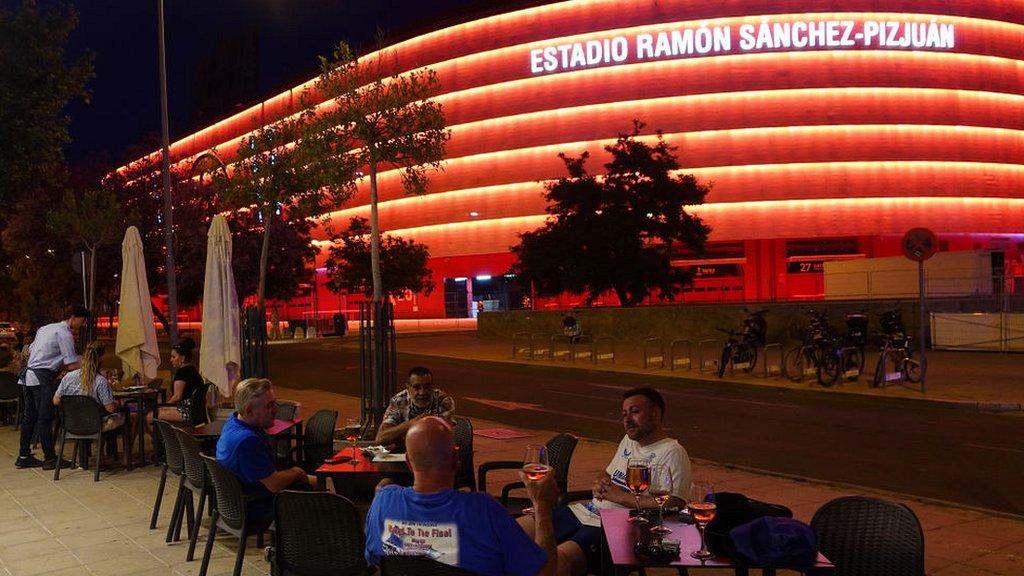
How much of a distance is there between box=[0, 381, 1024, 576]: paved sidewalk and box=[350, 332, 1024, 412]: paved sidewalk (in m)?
7.63

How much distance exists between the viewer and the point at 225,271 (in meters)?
9.71

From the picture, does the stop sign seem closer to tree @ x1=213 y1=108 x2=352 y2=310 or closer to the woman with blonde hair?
tree @ x1=213 y1=108 x2=352 y2=310

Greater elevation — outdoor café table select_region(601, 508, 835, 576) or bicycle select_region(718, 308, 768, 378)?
outdoor café table select_region(601, 508, 835, 576)

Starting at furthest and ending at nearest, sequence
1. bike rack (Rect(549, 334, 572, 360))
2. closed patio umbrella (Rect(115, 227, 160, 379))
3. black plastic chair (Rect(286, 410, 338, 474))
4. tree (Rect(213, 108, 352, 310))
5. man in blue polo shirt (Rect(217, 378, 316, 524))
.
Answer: bike rack (Rect(549, 334, 572, 360)), tree (Rect(213, 108, 352, 310)), closed patio umbrella (Rect(115, 227, 160, 379)), black plastic chair (Rect(286, 410, 338, 474)), man in blue polo shirt (Rect(217, 378, 316, 524))

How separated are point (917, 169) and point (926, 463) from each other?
163ft

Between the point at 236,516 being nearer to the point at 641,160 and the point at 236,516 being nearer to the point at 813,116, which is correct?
the point at 641,160

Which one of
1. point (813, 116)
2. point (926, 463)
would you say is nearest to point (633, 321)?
point (926, 463)

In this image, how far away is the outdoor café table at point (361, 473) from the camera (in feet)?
18.4

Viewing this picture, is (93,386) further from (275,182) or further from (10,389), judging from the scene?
(275,182)

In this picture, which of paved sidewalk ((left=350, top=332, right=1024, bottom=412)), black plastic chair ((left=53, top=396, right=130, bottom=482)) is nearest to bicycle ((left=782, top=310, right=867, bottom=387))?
paved sidewalk ((left=350, top=332, right=1024, bottom=412))

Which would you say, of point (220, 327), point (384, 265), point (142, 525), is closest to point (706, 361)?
point (220, 327)

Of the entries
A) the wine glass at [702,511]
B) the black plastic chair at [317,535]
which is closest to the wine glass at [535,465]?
the wine glass at [702,511]

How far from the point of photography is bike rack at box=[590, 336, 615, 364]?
24.5 meters

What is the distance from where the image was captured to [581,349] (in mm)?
28359
